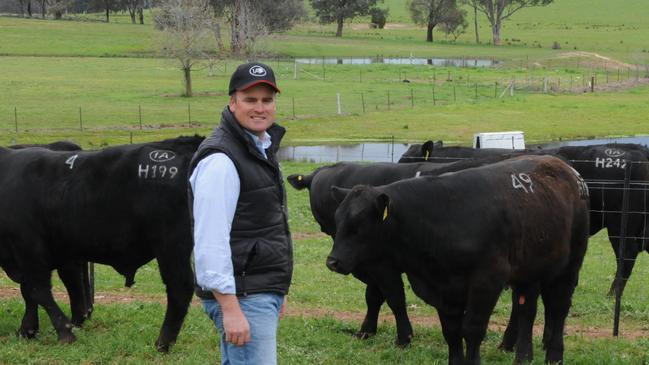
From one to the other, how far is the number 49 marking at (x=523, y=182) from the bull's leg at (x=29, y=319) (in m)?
5.15

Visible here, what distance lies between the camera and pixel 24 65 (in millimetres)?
73750

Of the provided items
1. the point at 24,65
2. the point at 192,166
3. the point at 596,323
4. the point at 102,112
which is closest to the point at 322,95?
the point at 102,112

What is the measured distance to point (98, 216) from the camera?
30.0 feet

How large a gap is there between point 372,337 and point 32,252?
148 inches

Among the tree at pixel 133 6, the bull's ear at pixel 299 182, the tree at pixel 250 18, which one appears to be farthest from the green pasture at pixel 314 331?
the tree at pixel 133 6

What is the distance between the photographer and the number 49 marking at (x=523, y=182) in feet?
27.4

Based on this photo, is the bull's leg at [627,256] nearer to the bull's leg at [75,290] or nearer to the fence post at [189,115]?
the bull's leg at [75,290]

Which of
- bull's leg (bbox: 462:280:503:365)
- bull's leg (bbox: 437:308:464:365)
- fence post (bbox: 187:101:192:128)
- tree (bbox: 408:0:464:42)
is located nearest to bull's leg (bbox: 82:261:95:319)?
bull's leg (bbox: 437:308:464:365)

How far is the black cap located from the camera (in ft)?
17.2

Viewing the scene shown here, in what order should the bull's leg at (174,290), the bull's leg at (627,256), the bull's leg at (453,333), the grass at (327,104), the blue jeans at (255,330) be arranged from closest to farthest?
1. the blue jeans at (255,330)
2. the bull's leg at (453,333)
3. the bull's leg at (174,290)
4. the bull's leg at (627,256)
5. the grass at (327,104)

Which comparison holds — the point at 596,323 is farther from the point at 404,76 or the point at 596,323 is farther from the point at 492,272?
the point at 404,76

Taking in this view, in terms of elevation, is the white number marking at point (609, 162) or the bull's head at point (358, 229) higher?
the bull's head at point (358, 229)

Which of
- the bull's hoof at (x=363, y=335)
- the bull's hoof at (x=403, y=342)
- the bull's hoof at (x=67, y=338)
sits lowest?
the bull's hoof at (x=363, y=335)

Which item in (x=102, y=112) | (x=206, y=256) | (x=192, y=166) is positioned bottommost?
(x=102, y=112)
